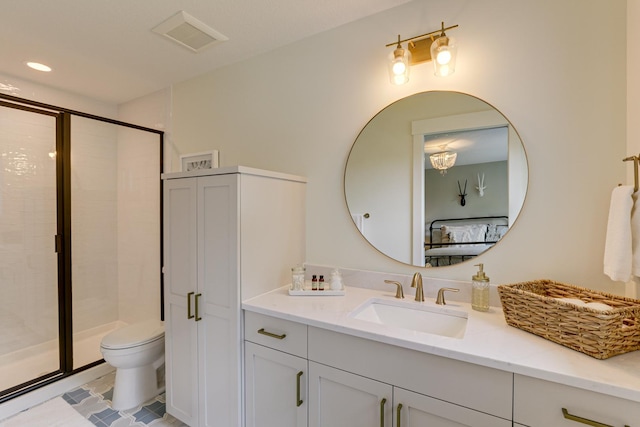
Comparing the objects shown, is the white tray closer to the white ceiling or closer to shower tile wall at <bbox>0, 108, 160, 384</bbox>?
the white ceiling

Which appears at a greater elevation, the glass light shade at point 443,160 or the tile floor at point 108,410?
the glass light shade at point 443,160

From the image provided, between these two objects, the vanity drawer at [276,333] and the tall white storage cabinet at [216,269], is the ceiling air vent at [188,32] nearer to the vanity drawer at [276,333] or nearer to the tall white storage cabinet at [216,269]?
the tall white storage cabinet at [216,269]

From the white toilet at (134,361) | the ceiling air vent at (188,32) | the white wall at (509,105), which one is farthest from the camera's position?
the white toilet at (134,361)

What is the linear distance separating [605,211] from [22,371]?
12.9 feet

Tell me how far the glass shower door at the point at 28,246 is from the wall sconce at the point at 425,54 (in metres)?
2.57

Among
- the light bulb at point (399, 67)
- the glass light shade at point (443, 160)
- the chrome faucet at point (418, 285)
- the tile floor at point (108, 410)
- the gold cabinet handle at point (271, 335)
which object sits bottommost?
the tile floor at point (108, 410)

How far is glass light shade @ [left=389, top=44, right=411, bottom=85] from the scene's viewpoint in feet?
5.19

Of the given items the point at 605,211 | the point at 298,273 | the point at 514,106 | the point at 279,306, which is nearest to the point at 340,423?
the point at 279,306

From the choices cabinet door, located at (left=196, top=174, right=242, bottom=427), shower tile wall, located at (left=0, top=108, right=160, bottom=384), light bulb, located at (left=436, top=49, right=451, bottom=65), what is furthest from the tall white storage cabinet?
shower tile wall, located at (left=0, top=108, right=160, bottom=384)

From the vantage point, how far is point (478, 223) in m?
1.54

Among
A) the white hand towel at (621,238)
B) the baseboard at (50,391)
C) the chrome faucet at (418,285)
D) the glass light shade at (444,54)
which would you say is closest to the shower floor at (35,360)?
the baseboard at (50,391)

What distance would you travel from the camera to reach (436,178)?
1.63 m

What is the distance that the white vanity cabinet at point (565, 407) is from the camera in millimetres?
821

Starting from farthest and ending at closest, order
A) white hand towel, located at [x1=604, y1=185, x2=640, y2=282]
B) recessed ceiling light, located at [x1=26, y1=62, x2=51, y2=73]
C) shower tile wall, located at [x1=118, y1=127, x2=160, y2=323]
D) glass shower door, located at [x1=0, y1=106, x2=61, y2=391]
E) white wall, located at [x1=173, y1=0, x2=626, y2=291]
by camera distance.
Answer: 1. shower tile wall, located at [x1=118, y1=127, x2=160, y2=323]
2. glass shower door, located at [x1=0, y1=106, x2=61, y2=391]
3. recessed ceiling light, located at [x1=26, y1=62, x2=51, y2=73]
4. white wall, located at [x1=173, y1=0, x2=626, y2=291]
5. white hand towel, located at [x1=604, y1=185, x2=640, y2=282]
